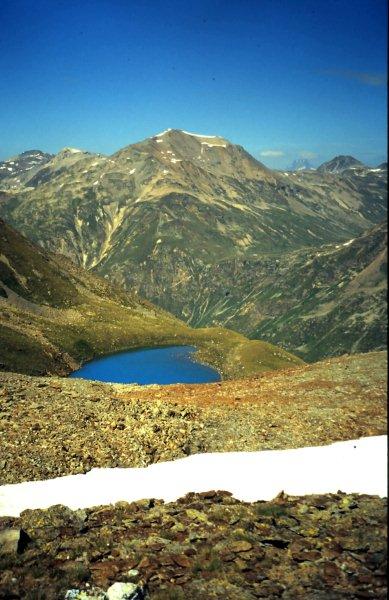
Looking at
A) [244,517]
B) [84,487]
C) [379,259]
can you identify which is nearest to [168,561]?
[244,517]

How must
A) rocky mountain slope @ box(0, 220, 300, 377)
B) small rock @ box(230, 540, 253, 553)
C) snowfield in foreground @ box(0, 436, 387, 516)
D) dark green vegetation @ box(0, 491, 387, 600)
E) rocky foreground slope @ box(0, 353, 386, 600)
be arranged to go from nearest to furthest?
dark green vegetation @ box(0, 491, 387, 600) → rocky foreground slope @ box(0, 353, 386, 600) → small rock @ box(230, 540, 253, 553) → snowfield in foreground @ box(0, 436, 387, 516) → rocky mountain slope @ box(0, 220, 300, 377)

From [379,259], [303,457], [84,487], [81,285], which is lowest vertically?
[84,487]

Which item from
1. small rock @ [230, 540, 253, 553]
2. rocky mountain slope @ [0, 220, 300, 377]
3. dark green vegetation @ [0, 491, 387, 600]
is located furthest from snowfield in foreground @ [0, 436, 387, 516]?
rocky mountain slope @ [0, 220, 300, 377]

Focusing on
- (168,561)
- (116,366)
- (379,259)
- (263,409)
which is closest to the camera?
(379,259)

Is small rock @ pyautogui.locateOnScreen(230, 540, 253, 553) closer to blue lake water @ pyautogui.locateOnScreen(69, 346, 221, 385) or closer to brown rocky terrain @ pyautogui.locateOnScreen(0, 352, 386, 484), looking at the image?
brown rocky terrain @ pyautogui.locateOnScreen(0, 352, 386, 484)

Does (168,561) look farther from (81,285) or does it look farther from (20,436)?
(81,285)

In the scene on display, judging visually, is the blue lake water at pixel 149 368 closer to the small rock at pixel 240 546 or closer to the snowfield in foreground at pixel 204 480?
the snowfield in foreground at pixel 204 480
